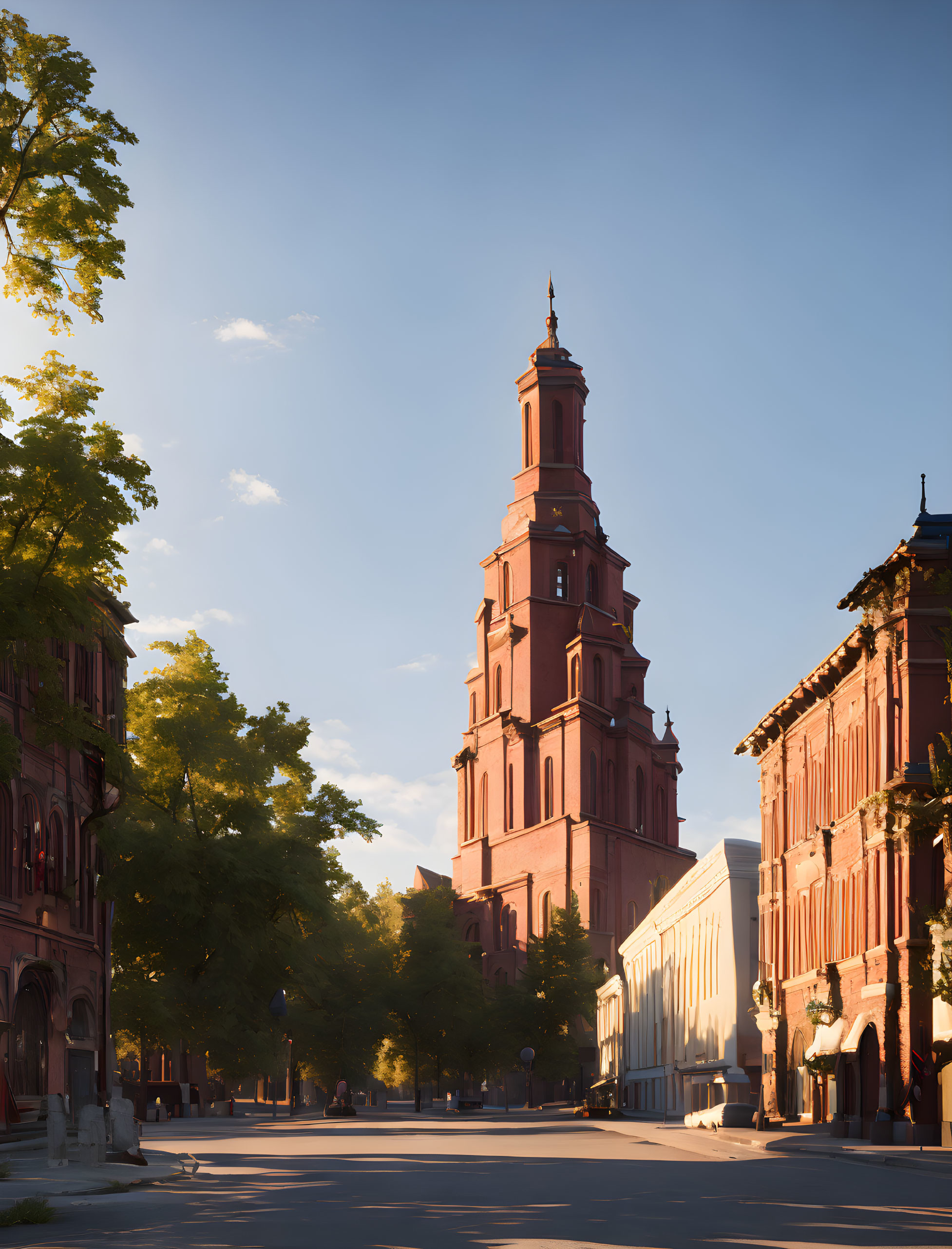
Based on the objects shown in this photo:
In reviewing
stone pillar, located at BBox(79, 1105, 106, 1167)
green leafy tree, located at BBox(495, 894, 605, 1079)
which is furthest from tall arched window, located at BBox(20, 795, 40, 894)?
green leafy tree, located at BBox(495, 894, 605, 1079)

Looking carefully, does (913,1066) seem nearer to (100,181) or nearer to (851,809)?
(851,809)

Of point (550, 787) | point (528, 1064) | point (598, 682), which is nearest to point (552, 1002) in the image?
point (528, 1064)

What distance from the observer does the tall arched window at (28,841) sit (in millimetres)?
30625

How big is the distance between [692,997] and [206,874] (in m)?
29.4

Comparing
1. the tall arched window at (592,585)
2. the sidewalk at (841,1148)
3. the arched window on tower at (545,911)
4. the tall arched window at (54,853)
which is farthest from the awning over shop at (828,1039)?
the tall arched window at (592,585)

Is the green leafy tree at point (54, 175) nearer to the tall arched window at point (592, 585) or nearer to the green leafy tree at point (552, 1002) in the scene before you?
the green leafy tree at point (552, 1002)

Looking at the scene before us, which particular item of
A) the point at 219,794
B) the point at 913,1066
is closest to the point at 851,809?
the point at 913,1066

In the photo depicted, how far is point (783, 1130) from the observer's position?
1563 inches

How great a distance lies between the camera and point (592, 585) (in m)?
90.4

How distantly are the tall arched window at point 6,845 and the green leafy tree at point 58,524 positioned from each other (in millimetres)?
8830

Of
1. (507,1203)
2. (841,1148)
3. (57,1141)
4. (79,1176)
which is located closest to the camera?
(507,1203)

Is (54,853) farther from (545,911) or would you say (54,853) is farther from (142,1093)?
(545,911)

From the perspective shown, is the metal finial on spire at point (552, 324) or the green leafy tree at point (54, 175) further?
the metal finial on spire at point (552, 324)

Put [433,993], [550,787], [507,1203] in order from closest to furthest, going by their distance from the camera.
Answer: [507,1203], [433,993], [550,787]
